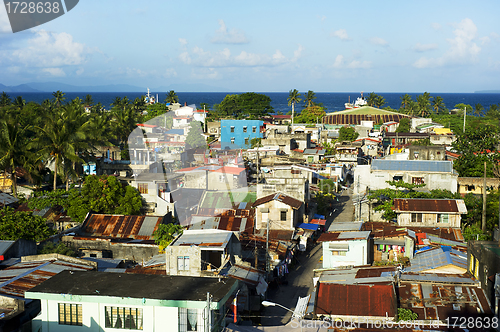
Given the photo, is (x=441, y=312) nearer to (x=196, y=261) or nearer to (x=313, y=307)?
(x=313, y=307)

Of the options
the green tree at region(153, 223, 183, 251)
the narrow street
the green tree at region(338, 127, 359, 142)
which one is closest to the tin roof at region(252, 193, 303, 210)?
the narrow street

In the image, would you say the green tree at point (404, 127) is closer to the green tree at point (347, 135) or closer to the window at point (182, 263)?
the green tree at point (347, 135)

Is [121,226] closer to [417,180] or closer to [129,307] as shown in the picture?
[129,307]

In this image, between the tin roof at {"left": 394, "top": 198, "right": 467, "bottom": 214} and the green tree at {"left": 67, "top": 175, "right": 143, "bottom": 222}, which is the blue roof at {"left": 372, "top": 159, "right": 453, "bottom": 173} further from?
the green tree at {"left": 67, "top": 175, "right": 143, "bottom": 222}

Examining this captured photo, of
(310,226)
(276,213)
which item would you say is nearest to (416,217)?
(310,226)

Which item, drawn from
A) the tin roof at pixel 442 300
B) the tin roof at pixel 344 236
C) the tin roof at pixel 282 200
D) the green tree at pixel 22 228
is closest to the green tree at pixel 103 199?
the green tree at pixel 22 228

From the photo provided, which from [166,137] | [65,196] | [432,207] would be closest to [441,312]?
[432,207]
